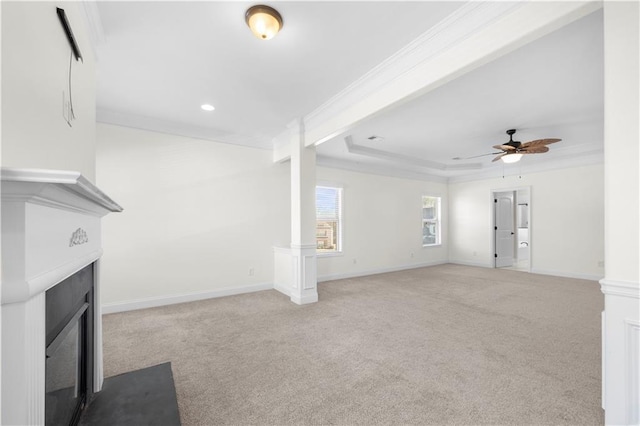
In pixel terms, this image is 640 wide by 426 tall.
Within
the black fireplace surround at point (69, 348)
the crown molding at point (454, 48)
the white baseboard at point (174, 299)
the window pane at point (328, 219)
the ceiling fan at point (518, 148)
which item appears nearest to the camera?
the black fireplace surround at point (69, 348)

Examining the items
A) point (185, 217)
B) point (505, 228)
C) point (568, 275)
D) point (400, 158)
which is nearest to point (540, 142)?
point (400, 158)

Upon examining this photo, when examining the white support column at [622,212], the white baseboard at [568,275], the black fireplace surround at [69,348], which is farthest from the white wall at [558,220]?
the black fireplace surround at [69,348]

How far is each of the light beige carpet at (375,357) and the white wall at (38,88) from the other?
1.69 meters

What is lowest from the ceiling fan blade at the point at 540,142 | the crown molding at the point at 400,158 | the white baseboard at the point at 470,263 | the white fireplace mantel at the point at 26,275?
the white baseboard at the point at 470,263

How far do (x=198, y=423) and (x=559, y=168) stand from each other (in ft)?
25.3

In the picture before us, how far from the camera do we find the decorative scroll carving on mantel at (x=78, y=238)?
1286 millimetres

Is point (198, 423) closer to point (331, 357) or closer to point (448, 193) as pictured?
point (331, 357)

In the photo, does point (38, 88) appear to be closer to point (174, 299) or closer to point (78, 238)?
point (78, 238)

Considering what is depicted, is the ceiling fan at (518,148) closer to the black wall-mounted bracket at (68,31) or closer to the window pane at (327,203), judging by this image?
the window pane at (327,203)

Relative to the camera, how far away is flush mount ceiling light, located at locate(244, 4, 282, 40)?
192 centimetres

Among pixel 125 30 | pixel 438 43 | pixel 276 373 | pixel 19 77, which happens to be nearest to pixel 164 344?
pixel 276 373

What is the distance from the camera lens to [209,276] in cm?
438

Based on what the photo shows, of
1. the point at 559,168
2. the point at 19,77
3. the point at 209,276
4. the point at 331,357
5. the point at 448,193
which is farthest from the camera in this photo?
the point at 448,193

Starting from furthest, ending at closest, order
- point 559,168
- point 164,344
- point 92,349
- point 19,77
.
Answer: point 559,168 < point 164,344 < point 92,349 < point 19,77
